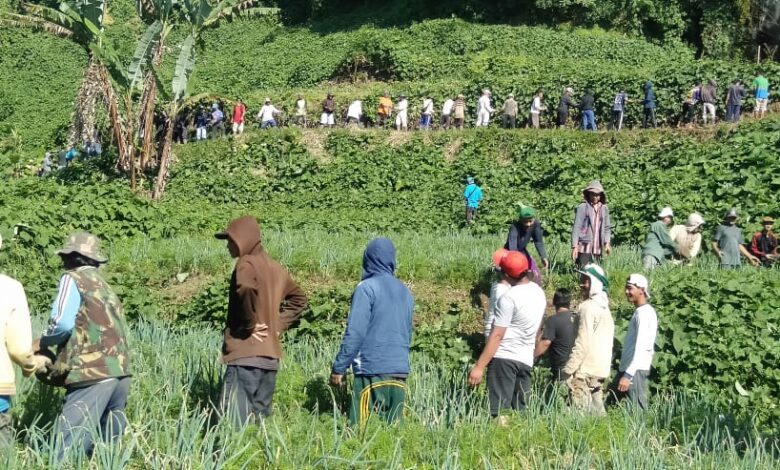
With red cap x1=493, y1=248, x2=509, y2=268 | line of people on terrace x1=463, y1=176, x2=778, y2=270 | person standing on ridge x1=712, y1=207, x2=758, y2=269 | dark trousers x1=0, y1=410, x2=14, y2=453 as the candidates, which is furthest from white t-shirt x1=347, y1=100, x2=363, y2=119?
dark trousers x1=0, y1=410, x2=14, y2=453

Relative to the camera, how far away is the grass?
4867mm

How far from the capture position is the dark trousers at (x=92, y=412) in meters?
5.05

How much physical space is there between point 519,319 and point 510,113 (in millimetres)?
17214

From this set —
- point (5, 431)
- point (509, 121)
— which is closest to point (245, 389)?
point (5, 431)

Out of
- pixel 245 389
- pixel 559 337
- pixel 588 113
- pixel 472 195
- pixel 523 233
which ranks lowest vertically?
pixel 559 337

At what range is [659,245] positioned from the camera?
39.2 ft

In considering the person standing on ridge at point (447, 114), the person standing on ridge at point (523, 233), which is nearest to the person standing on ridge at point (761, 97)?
the person standing on ridge at point (447, 114)

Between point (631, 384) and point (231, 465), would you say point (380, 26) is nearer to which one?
point (631, 384)

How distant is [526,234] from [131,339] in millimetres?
4808

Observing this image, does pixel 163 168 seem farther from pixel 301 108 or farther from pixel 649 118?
pixel 649 118

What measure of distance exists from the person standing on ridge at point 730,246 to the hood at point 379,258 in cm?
761

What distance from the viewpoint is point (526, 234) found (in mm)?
10969

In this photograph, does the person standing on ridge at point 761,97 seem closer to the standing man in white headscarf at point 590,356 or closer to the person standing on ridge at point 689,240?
the person standing on ridge at point 689,240

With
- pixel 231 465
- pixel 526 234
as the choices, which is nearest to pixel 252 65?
pixel 526 234
